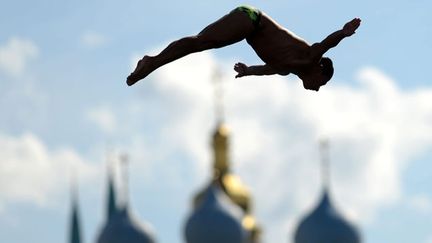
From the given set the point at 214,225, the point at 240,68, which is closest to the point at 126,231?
the point at 214,225

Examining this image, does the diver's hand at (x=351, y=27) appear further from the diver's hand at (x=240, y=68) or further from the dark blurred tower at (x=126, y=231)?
the dark blurred tower at (x=126, y=231)

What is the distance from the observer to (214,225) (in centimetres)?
18100

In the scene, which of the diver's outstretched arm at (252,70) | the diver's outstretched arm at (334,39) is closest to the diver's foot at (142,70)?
the diver's outstretched arm at (252,70)

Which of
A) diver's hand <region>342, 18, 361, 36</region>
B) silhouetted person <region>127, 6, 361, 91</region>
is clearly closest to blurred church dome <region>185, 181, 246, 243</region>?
silhouetted person <region>127, 6, 361, 91</region>

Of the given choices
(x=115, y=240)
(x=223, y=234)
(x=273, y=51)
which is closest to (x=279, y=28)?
(x=273, y=51)

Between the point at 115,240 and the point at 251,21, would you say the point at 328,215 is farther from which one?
the point at 251,21

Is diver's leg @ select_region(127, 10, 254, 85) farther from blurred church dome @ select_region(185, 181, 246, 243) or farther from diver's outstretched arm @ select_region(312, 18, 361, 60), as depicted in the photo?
blurred church dome @ select_region(185, 181, 246, 243)

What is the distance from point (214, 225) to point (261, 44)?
15456 centimetres

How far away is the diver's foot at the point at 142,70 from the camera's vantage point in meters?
26.9

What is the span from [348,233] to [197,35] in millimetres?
161941

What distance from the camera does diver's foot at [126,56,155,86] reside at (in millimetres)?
26938

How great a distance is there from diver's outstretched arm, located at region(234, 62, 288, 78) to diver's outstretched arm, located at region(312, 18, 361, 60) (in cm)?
73

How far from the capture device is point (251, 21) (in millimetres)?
26312

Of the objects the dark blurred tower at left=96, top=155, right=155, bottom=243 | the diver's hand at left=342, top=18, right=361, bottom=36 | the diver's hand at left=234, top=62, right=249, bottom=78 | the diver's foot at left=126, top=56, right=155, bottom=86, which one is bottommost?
the dark blurred tower at left=96, top=155, right=155, bottom=243
